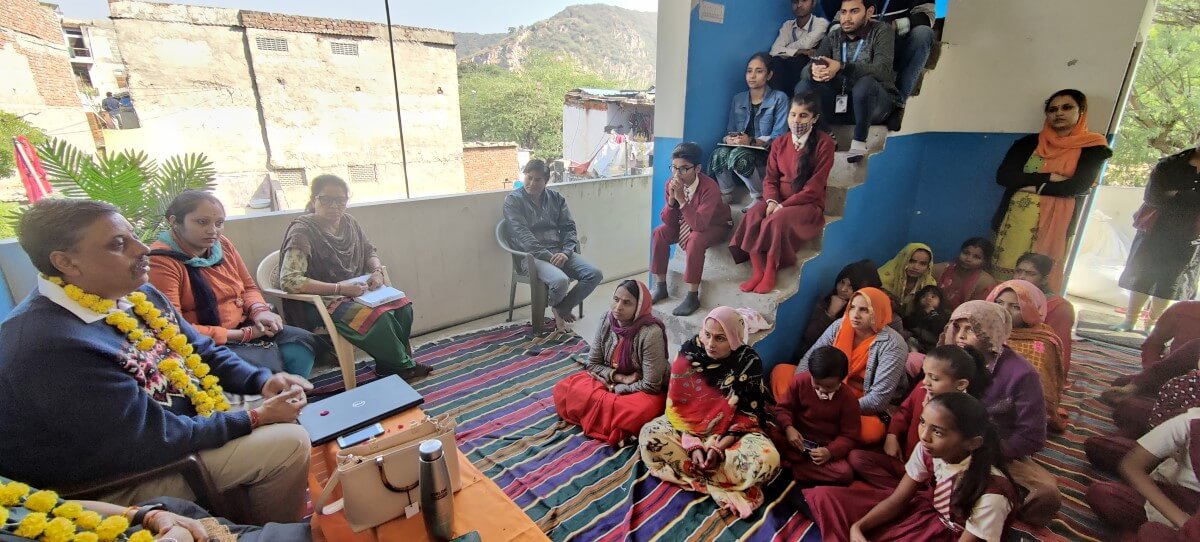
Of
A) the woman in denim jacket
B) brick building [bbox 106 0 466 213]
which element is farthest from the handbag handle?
brick building [bbox 106 0 466 213]

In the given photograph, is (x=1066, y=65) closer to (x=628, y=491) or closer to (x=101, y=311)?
(x=628, y=491)

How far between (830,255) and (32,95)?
11.5 meters

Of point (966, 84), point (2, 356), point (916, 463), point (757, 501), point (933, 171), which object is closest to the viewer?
point (2, 356)

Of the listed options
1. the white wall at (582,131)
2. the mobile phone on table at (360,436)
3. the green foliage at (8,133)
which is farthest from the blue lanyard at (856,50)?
the green foliage at (8,133)

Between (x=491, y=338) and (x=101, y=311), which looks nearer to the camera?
(x=101, y=311)

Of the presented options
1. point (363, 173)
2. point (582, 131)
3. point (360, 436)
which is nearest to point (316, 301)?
point (360, 436)

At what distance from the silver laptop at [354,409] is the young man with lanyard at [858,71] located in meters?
2.89

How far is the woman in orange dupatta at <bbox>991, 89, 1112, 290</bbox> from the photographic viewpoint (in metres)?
3.05

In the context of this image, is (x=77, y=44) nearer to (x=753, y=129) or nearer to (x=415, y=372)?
(x=415, y=372)

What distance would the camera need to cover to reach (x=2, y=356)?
129 centimetres

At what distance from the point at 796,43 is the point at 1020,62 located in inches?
58.8

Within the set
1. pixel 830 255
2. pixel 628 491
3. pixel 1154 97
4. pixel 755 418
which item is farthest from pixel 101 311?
pixel 1154 97

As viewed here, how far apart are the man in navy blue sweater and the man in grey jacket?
216 centimetres

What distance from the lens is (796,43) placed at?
3480 millimetres
